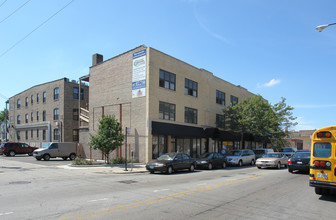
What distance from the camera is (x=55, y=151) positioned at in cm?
2664

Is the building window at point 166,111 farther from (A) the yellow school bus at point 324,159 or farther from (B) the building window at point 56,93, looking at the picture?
(B) the building window at point 56,93

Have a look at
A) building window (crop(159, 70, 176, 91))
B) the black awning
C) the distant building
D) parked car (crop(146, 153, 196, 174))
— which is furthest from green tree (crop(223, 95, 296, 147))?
the distant building

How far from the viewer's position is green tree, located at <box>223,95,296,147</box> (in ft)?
101

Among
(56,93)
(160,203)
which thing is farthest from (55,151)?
(160,203)

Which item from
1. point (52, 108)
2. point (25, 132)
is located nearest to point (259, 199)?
point (52, 108)

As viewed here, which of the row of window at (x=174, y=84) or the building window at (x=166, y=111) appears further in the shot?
the row of window at (x=174, y=84)

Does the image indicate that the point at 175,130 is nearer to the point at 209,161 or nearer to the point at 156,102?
the point at 156,102

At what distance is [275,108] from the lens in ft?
115

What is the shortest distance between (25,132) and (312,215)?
4533cm

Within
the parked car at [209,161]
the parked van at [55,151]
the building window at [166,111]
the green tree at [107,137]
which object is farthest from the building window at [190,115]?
the parked van at [55,151]

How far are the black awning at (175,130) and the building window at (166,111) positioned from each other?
0.87 meters

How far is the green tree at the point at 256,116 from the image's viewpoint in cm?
3084

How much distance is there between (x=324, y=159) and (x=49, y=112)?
3655 cm

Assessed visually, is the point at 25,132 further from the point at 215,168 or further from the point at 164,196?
the point at 164,196
